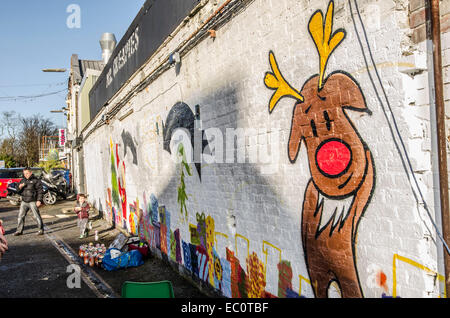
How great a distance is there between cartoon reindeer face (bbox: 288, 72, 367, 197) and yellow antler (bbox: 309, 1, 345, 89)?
0.57ft

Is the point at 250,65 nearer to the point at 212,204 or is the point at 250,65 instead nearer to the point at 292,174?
the point at 292,174

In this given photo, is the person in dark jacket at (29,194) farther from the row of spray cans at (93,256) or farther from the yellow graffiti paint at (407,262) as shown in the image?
the yellow graffiti paint at (407,262)

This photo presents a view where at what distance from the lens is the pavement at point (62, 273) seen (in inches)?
227

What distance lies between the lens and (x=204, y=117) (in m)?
5.35

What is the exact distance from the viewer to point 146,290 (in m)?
3.15

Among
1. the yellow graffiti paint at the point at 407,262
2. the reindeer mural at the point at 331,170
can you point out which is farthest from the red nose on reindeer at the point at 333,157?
the yellow graffiti paint at the point at 407,262

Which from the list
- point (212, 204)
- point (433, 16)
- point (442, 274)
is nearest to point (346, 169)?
point (442, 274)

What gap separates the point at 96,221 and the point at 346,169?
12.8 metres

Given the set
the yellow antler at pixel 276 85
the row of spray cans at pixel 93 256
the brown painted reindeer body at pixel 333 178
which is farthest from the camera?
the row of spray cans at pixel 93 256

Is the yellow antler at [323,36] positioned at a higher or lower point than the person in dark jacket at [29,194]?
higher

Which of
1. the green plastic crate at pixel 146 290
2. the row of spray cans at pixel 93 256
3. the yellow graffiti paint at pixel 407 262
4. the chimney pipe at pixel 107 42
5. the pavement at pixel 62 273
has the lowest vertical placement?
the pavement at pixel 62 273

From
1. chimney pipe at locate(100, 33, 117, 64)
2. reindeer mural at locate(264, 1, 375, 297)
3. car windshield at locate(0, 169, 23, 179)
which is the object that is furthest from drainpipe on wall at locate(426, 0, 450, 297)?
car windshield at locate(0, 169, 23, 179)
